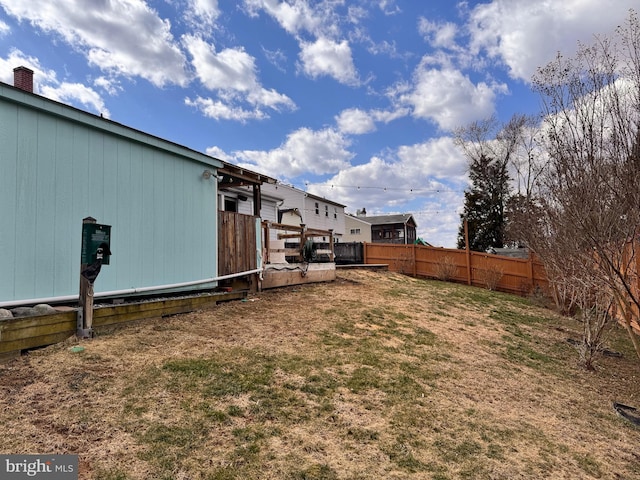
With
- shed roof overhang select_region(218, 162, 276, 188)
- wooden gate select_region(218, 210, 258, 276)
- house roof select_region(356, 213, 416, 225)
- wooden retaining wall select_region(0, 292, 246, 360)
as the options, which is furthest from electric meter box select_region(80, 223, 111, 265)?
house roof select_region(356, 213, 416, 225)

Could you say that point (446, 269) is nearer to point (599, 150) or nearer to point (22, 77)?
point (599, 150)

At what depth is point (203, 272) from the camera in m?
6.55

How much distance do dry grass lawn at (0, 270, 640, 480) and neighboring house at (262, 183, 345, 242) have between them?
16.2 metres

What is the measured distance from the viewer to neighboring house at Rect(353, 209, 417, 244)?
132 feet

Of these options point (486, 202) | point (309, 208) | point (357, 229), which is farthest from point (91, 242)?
point (357, 229)

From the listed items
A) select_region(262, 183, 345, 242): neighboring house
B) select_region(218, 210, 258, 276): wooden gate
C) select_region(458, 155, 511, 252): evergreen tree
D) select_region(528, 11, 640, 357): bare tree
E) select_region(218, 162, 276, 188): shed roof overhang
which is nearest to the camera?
select_region(528, 11, 640, 357): bare tree

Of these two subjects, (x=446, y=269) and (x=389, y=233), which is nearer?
(x=446, y=269)

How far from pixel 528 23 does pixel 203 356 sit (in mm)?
8188

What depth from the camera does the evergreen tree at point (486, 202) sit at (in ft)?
82.5

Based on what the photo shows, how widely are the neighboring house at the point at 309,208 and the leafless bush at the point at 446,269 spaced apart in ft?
29.3

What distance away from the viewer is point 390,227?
135ft

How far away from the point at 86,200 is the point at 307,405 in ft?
12.9

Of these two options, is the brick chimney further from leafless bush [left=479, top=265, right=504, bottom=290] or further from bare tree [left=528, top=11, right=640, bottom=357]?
leafless bush [left=479, top=265, right=504, bottom=290]

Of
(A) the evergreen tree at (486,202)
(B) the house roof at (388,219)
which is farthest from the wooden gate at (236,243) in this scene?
(B) the house roof at (388,219)
